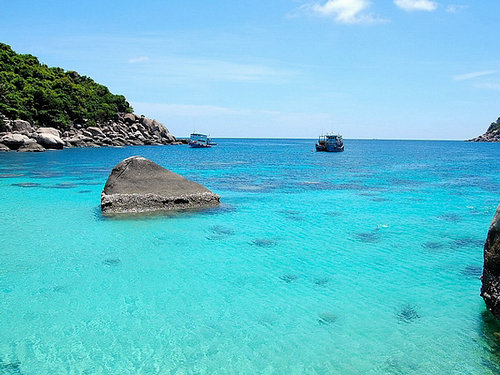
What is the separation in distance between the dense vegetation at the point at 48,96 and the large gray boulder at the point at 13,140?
944 centimetres

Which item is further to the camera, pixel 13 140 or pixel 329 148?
pixel 329 148

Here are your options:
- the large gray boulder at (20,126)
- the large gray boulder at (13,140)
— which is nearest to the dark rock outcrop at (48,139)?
the large gray boulder at (20,126)

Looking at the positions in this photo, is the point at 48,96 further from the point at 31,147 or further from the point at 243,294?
the point at 243,294

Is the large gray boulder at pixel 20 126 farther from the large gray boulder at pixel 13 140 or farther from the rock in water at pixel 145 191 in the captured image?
the rock in water at pixel 145 191

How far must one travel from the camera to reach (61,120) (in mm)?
82062

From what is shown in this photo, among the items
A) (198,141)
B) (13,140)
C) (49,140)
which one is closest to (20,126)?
(49,140)

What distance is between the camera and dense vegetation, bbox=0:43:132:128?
75.4 metres

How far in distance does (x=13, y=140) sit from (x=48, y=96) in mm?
21694

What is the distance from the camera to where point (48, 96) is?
81.6 metres

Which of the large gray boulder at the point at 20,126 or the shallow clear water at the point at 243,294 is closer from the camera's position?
the shallow clear water at the point at 243,294

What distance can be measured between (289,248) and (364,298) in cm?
445

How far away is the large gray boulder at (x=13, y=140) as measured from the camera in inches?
2478

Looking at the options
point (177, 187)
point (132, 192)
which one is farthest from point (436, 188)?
point (132, 192)

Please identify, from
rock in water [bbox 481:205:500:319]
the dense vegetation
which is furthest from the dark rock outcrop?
rock in water [bbox 481:205:500:319]
